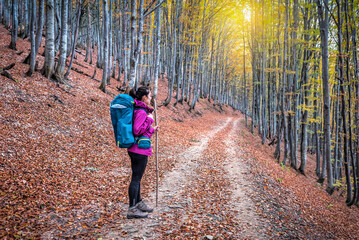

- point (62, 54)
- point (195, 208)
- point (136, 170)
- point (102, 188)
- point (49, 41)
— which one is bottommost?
point (195, 208)

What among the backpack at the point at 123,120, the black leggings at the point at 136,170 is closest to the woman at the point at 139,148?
the black leggings at the point at 136,170

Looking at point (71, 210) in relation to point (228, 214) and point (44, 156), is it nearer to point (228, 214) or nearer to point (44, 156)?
point (44, 156)

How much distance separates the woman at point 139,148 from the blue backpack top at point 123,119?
4.6 inches

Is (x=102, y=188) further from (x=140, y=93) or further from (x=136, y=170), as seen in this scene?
(x=140, y=93)

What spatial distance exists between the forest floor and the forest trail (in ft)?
0.08

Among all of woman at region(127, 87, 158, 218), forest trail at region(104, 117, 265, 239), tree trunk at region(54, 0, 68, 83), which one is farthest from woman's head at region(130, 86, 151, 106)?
tree trunk at region(54, 0, 68, 83)

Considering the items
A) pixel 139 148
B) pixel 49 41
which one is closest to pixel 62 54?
pixel 49 41

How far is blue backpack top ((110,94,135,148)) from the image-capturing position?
3510 mm

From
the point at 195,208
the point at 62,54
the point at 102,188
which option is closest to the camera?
the point at 195,208

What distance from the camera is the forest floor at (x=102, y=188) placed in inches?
145

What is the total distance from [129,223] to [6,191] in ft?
8.54

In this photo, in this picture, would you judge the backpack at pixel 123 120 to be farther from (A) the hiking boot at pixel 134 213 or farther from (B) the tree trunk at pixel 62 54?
(B) the tree trunk at pixel 62 54

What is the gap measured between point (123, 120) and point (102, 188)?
282cm

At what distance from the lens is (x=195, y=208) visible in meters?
4.68
